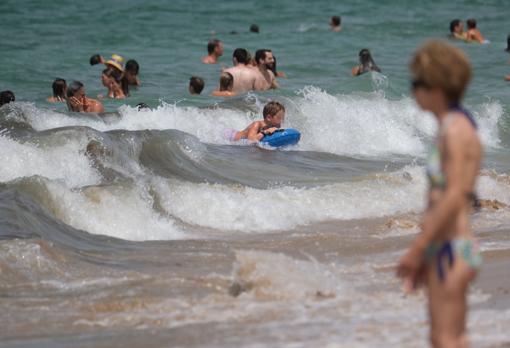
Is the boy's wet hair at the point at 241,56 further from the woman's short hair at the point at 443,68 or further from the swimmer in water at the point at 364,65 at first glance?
the woman's short hair at the point at 443,68

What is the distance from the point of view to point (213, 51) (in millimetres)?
21609

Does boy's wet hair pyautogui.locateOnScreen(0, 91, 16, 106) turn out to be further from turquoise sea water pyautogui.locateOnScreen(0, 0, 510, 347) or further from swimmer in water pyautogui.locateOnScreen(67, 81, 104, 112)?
turquoise sea water pyautogui.locateOnScreen(0, 0, 510, 347)

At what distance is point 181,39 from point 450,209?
22.8 metres

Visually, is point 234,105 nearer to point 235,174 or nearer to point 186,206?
point 235,174

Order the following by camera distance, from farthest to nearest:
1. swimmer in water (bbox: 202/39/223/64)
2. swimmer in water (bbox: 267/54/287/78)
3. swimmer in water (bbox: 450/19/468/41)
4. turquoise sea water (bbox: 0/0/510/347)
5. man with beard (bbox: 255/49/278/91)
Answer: swimmer in water (bbox: 450/19/468/41), swimmer in water (bbox: 202/39/223/64), swimmer in water (bbox: 267/54/287/78), man with beard (bbox: 255/49/278/91), turquoise sea water (bbox: 0/0/510/347)

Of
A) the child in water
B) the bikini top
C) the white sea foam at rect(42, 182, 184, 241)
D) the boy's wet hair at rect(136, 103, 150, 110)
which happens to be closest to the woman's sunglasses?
the bikini top

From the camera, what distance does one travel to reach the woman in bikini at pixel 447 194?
4.04m

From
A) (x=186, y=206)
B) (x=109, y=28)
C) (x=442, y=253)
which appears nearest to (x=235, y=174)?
(x=186, y=206)

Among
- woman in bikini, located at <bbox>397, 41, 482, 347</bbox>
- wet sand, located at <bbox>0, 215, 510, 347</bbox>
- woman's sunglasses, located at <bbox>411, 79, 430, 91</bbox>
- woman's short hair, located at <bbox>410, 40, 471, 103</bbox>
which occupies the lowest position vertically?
wet sand, located at <bbox>0, 215, 510, 347</bbox>

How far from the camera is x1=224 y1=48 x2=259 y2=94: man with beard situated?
698 inches

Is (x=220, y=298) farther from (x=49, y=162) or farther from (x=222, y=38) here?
(x=222, y=38)

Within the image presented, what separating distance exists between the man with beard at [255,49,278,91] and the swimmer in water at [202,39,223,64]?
3.17m

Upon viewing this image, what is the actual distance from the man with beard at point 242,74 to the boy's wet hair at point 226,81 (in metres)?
0.08

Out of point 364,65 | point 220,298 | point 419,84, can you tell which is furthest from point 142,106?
point 419,84
